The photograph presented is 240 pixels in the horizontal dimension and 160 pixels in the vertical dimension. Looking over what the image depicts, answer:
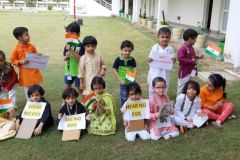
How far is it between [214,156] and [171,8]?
1766 centimetres

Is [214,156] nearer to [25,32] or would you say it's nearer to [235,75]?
[25,32]

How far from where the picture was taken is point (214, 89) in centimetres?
435

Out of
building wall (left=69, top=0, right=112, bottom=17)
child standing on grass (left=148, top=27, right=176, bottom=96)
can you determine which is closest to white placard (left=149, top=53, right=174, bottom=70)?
child standing on grass (left=148, top=27, right=176, bottom=96)

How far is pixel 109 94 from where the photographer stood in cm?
411

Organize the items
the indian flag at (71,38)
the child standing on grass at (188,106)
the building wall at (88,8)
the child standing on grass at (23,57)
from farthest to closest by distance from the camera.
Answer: the building wall at (88,8) < the child standing on grass at (23,57) < the indian flag at (71,38) < the child standing on grass at (188,106)

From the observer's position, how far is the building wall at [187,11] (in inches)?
590

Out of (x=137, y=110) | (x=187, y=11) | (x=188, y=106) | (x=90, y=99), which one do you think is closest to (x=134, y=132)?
(x=137, y=110)

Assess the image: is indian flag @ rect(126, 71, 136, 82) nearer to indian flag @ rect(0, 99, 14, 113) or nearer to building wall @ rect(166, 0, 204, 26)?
indian flag @ rect(0, 99, 14, 113)

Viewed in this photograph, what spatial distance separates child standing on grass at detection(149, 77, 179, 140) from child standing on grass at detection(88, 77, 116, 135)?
1.75ft

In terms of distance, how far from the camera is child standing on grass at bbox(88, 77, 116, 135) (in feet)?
13.1

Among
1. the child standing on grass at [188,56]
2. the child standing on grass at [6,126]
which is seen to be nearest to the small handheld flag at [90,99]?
the child standing on grass at [6,126]

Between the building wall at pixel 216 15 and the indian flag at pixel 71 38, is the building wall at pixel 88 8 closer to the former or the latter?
the building wall at pixel 216 15

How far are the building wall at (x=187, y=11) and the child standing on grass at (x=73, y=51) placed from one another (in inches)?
446

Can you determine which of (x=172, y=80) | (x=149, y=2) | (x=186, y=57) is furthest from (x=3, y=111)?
(x=149, y=2)
